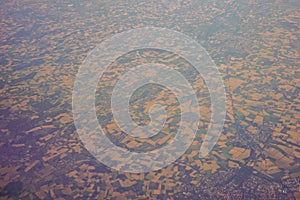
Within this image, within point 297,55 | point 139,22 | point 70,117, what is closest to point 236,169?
point 70,117

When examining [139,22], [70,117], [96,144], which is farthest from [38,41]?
[96,144]

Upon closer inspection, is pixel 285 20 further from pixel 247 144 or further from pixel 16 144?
pixel 16 144

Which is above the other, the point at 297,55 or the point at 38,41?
the point at 38,41

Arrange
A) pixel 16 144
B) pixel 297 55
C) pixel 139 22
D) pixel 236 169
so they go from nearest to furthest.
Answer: pixel 236 169
pixel 16 144
pixel 297 55
pixel 139 22

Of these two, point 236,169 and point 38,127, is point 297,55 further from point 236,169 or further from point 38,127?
point 38,127

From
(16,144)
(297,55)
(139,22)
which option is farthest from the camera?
(139,22)

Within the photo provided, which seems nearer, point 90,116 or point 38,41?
point 90,116
